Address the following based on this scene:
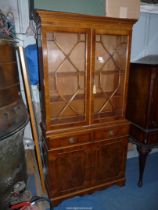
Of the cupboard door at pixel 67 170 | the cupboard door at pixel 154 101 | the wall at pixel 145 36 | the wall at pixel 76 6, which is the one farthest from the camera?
the wall at pixel 145 36

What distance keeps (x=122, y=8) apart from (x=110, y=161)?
152 centimetres

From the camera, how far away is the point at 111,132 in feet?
6.19

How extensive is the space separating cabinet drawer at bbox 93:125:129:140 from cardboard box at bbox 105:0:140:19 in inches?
42.3

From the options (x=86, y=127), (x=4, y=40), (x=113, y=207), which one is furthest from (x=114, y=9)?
(x=113, y=207)

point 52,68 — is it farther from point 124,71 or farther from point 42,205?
point 42,205

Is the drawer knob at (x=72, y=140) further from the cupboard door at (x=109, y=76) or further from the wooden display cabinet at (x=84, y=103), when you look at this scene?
the cupboard door at (x=109, y=76)

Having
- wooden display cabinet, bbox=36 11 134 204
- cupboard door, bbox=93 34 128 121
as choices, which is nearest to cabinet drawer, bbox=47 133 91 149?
wooden display cabinet, bbox=36 11 134 204

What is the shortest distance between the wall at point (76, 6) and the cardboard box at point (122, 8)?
0.05m

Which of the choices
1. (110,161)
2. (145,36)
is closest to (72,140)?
(110,161)

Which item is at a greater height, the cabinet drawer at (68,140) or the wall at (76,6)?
the wall at (76,6)

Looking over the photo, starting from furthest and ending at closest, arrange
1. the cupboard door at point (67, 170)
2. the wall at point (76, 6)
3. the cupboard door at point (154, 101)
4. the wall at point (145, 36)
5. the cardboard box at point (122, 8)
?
the wall at point (145, 36)
the cupboard door at point (154, 101)
the cupboard door at point (67, 170)
the cardboard box at point (122, 8)
the wall at point (76, 6)

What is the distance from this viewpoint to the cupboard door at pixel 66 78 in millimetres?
1617

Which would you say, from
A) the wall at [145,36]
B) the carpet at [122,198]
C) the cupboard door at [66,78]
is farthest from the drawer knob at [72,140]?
the wall at [145,36]

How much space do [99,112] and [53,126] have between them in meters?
0.53
